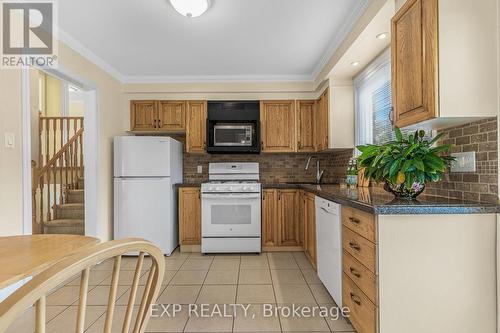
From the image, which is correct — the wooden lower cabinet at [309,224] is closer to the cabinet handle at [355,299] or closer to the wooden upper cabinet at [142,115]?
the cabinet handle at [355,299]

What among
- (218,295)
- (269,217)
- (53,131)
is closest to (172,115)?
(269,217)

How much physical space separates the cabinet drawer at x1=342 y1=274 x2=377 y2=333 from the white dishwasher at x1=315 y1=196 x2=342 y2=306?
0.12 meters

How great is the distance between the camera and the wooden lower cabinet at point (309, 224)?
2.88 meters

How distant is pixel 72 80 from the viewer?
2.95 meters

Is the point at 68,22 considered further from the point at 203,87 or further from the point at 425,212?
the point at 425,212

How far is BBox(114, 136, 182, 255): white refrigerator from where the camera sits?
3455mm

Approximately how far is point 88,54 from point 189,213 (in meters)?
2.18

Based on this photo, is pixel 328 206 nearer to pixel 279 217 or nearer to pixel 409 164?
pixel 409 164

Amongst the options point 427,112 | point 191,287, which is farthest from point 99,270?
point 427,112

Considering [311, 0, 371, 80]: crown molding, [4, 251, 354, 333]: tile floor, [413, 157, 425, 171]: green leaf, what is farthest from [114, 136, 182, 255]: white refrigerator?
[413, 157, 425, 171]: green leaf

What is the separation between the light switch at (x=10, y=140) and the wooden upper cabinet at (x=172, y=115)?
1.87 meters

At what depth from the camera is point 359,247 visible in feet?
5.40

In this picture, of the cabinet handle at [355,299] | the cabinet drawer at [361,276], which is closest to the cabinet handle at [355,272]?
the cabinet drawer at [361,276]
